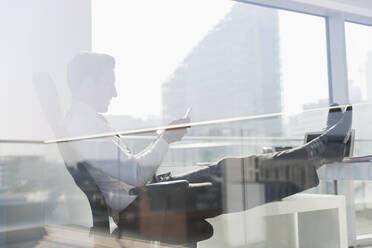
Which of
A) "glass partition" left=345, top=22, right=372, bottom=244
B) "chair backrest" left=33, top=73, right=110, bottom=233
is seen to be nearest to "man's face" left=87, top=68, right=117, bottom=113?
"chair backrest" left=33, top=73, right=110, bottom=233

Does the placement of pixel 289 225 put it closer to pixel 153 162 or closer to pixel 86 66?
pixel 153 162

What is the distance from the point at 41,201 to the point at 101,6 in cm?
61

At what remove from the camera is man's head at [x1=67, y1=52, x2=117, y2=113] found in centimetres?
129

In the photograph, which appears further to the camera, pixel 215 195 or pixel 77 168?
pixel 215 195

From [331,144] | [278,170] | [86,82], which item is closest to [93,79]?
[86,82]

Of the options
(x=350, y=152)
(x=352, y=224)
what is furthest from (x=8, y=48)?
(x=352, y=224)

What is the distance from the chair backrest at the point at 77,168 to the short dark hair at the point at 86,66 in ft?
0.21

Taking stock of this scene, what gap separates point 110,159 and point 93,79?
25cm

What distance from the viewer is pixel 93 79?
1.32 meters

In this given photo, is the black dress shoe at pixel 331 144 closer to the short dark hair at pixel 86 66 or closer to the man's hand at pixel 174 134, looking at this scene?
the man's hand at pixel 174 134

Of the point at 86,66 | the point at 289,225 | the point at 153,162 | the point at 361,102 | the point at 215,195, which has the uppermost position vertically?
the point at 86,66

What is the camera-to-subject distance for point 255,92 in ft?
4.88

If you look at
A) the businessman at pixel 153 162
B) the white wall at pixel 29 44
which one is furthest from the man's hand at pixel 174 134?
the white wall at pixel 29 44

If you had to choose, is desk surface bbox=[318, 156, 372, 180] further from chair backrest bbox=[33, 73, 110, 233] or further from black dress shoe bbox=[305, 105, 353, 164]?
chair backrest bbox=[33, 73, 110, 233]
